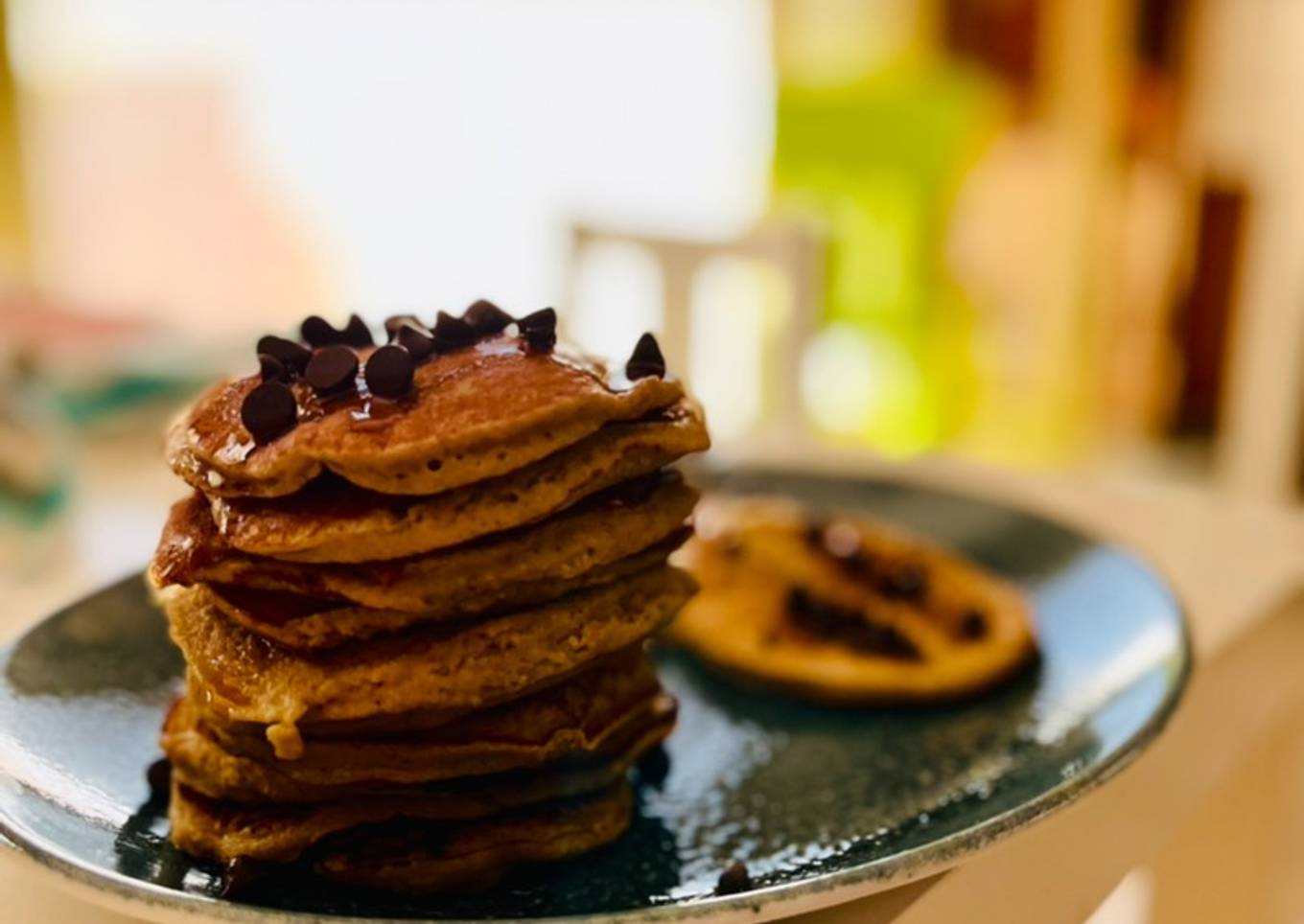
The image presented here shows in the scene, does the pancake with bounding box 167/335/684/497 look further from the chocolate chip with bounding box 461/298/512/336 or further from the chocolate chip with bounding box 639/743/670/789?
the chocolate chip with bounding box 639/743/670/789

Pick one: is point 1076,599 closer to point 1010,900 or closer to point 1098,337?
point 1010,900

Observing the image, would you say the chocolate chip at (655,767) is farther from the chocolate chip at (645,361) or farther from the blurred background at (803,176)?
the blurred background at (803,176)

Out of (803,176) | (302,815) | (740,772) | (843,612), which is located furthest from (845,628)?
(803,176)

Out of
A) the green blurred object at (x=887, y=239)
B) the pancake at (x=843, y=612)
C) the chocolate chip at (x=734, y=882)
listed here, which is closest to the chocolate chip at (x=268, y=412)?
the chocolate chip at (x=734, y=882)

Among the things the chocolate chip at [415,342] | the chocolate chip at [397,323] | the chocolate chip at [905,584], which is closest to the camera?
the chocolate chip at [415,342]

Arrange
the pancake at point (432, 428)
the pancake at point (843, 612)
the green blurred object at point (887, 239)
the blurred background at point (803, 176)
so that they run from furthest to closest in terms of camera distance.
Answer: the blurred background at point (803, 176)
the green blurred object at point (887, 239)
the pancake at point (843, 612)
the pancake at point (432, 428)

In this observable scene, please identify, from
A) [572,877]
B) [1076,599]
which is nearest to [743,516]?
[1076,599]

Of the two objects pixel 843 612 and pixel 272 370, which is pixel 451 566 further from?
pixel 843 612
